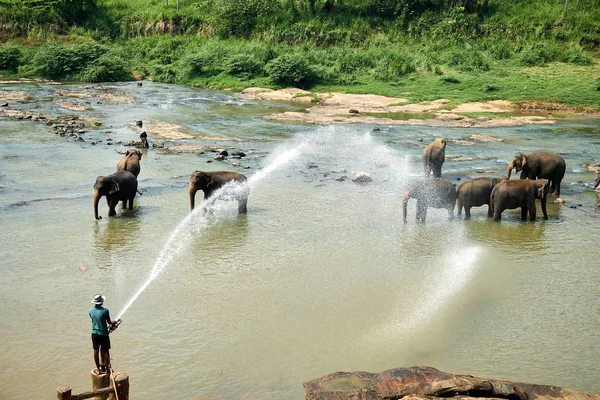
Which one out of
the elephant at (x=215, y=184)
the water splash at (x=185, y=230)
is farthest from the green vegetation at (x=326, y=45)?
the water splash at (x=185, y=230)

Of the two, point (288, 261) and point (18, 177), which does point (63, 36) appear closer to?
point (18, 177)

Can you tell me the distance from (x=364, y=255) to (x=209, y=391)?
5.92 metres

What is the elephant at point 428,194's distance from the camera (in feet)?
53.0

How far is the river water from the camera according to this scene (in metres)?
9.35

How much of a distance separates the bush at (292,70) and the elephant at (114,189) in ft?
96.6

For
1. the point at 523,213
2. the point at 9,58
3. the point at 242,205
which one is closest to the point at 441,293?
the point at 523,213

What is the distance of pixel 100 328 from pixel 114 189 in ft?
26.0

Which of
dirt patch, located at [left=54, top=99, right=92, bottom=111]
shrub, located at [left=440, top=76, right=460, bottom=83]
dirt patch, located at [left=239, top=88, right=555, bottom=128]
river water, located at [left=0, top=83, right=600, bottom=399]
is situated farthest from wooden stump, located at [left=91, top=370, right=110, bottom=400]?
shrub, located at [left=440, top=76, right=460, bottom=83]

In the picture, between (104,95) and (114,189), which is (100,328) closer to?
(114,189)

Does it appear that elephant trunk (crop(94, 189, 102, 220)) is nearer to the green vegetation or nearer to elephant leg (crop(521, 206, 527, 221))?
elephant leg (crop(521, 206, 527, 221))

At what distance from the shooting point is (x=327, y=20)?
60.7 meters

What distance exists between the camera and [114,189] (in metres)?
15.8

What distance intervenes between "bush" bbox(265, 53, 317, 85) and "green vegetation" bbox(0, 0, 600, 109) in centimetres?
8

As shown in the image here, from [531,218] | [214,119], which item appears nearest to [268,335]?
[531,218]
